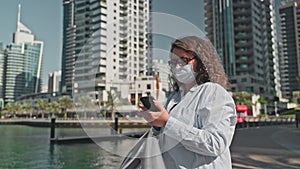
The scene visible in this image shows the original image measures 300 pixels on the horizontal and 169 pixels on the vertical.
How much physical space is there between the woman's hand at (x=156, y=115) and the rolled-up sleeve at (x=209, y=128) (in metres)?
0.02

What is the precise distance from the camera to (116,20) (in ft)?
4.58


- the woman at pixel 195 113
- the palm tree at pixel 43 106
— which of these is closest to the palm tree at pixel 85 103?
the woman at pixel 195 113

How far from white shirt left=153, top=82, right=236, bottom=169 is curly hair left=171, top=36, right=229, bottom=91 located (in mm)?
68

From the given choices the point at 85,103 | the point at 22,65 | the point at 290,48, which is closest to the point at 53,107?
the point at 22,65

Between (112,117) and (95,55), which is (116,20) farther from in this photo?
(112,117)

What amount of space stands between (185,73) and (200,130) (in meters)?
0.27

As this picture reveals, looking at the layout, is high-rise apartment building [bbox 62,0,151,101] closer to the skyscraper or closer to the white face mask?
the white face mask

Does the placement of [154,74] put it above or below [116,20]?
below

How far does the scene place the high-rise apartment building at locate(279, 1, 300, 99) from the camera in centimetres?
10394

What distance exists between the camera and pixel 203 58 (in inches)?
48.4

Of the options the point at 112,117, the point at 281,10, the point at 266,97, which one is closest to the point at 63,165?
the point at 112,117

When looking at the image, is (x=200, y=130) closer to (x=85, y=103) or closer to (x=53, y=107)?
(x=85, y=103)

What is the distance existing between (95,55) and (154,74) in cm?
32

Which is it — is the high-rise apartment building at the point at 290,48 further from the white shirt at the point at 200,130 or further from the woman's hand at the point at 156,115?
the woman's hand at the point at 156,115
